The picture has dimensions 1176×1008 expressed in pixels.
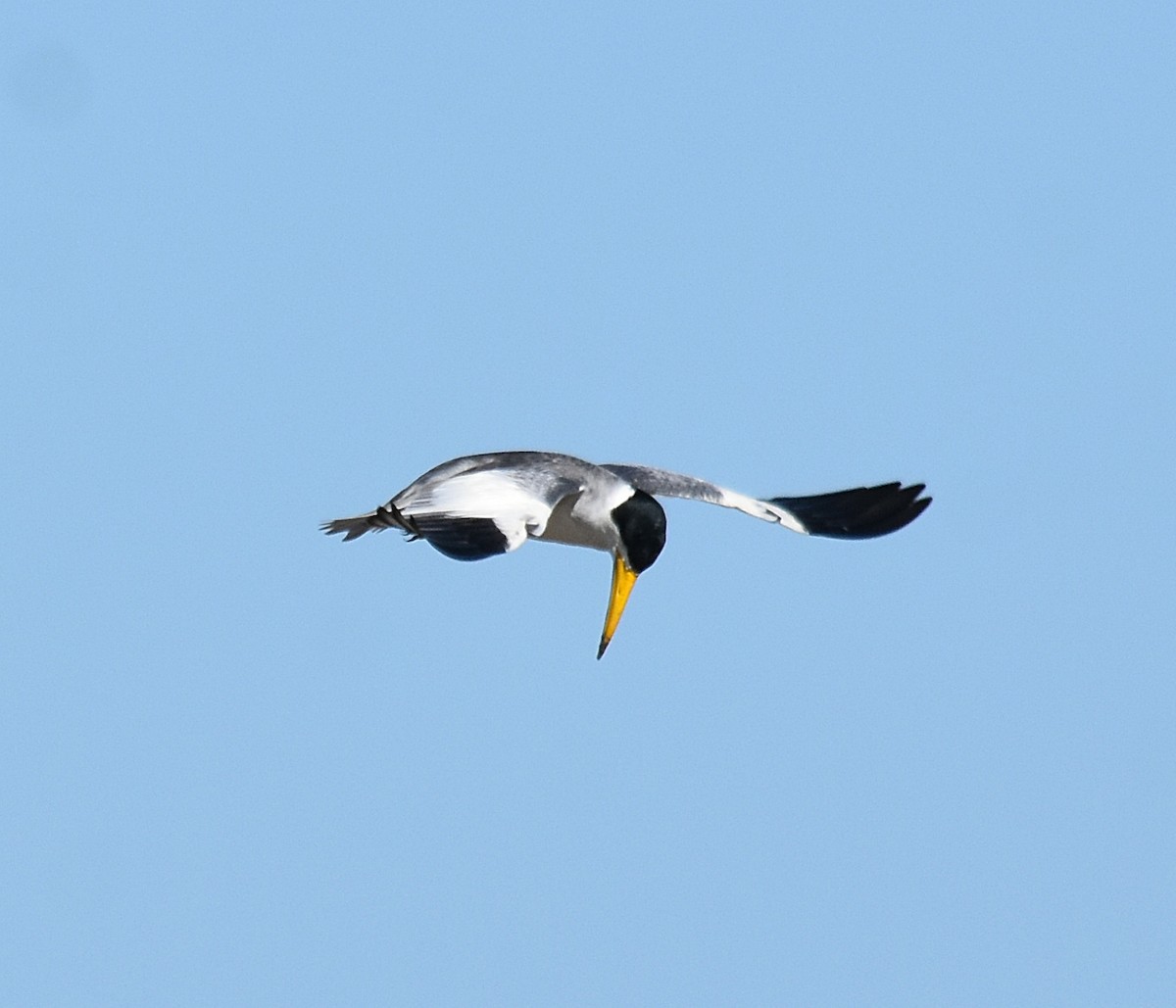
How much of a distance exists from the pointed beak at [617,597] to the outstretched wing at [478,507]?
3.85ft

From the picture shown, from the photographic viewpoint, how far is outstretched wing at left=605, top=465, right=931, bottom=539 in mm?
26250

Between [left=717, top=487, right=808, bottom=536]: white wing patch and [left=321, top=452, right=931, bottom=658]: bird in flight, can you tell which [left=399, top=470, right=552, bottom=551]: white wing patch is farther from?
[left=717, top=487, right=808, bottom=536]: white wing patch

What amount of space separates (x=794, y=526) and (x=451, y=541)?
25.2 ft

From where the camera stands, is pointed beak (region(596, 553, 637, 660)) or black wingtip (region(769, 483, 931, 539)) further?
black wingtip (region(769, 483, 931, 539))

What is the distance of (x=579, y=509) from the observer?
24172 millimetres

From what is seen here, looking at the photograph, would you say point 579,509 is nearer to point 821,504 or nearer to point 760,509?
point 760,509

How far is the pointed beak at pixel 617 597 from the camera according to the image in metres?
24.4

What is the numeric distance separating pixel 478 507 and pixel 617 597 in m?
3.74

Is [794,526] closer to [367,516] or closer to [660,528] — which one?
[660,528]

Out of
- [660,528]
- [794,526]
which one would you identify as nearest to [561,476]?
[660,528]

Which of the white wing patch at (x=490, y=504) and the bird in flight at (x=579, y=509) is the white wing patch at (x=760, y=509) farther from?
the white wing patch at (x=490, y=504)

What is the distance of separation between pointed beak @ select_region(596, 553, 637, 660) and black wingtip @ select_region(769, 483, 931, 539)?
3118mm

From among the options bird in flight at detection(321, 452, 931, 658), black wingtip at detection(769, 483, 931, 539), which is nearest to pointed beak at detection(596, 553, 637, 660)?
bird in flight at detection(321, 452, 931, 658)

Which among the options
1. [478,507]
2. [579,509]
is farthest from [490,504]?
[579,509]
